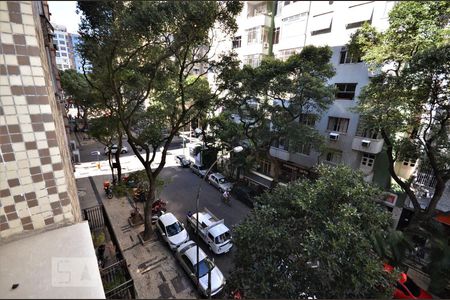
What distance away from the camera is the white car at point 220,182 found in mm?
Answer: 18497

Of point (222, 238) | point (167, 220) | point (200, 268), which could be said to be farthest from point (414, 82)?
point (167, 220)

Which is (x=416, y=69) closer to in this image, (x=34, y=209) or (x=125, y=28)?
(x=125, y=28)

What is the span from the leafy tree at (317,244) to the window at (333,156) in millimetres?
9358

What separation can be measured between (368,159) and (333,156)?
2.23 metres

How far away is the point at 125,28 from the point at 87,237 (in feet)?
25.5

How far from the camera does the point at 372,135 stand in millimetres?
13742

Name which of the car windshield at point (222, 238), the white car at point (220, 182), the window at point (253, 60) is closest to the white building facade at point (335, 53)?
the window at point (253, 60)

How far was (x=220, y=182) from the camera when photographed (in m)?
19.2

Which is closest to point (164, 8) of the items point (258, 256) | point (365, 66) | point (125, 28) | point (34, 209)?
point (125, 28)

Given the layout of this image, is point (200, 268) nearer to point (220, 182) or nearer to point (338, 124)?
point (220, 182)

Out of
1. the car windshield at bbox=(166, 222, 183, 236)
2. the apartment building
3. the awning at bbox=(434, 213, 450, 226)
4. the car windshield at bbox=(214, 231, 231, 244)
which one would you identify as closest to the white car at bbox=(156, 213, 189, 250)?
the car windshield at bbox=(166, 222, 183, 236)

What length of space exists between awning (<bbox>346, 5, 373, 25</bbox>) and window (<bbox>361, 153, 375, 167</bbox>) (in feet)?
27.1

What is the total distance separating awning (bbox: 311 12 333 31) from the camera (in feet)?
47.2

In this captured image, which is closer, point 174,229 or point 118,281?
point 118,281
